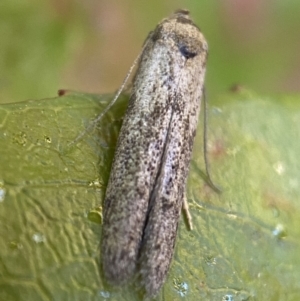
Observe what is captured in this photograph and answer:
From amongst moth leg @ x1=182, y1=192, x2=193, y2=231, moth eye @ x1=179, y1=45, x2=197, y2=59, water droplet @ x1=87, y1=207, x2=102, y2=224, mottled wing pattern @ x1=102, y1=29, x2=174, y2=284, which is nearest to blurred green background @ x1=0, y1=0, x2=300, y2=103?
moth eye @ x1=179, y1=45, x2=197, y2=59

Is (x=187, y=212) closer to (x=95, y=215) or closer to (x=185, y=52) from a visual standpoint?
(x=95, y=215)

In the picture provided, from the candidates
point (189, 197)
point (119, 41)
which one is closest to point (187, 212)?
point (189, 197)

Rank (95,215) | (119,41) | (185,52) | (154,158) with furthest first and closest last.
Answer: (119,41) → (185,52) → (154,158) → (95,215)

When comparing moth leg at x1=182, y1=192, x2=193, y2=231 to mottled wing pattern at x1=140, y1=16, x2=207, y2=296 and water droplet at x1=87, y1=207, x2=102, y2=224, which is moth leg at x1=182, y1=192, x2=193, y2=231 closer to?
mottled wing pattern at x1=140, y1=16, x2=207, y2=296

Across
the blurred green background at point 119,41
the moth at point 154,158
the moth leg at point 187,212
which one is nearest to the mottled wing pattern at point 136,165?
the moth at point 154,158

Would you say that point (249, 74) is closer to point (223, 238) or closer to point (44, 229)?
point (223, 238)
